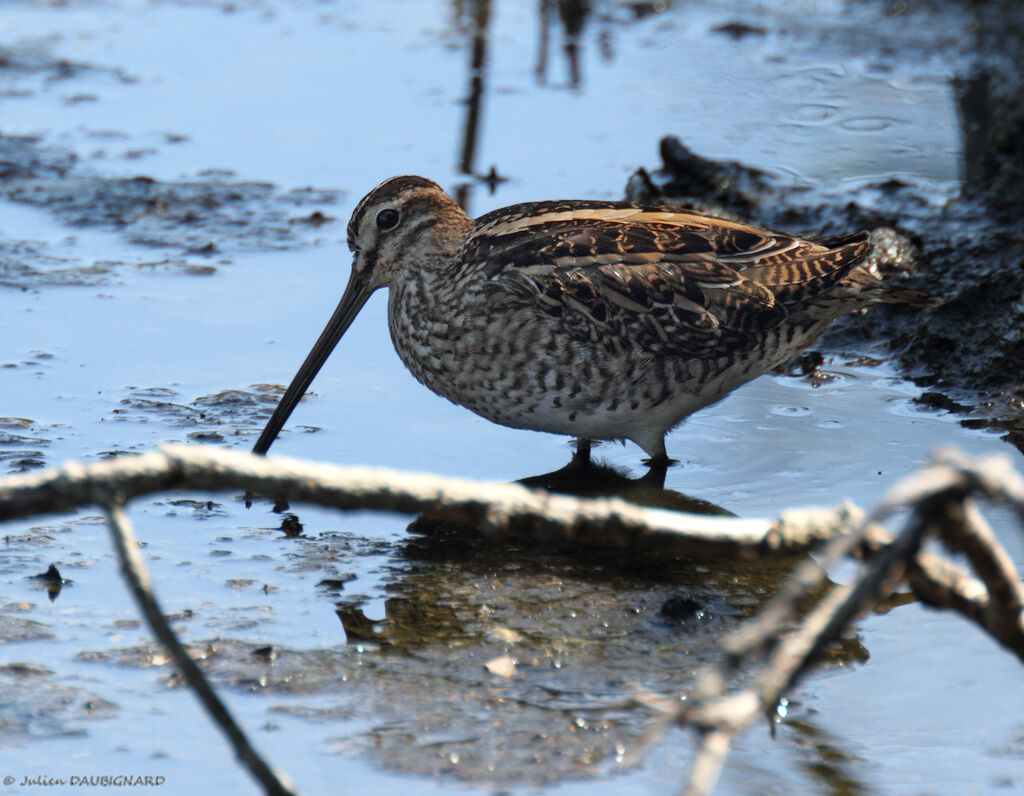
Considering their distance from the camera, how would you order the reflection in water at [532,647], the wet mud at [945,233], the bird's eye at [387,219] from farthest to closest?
the wet mud at [945,233], the bird's eye at [387,219], the reflection in water at [532,647]

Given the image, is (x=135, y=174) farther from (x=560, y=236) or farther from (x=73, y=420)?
(x=560, y=236)

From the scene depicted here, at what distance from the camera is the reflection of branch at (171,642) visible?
2340 mm

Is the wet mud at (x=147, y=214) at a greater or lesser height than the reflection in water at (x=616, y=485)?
greater

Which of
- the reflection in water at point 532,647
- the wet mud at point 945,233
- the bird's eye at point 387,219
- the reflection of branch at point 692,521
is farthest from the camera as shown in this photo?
the wet mud at point 945,233

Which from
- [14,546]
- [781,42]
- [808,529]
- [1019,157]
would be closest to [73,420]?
[14,546]

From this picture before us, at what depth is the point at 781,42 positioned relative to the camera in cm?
1158

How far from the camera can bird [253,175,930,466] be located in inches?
203

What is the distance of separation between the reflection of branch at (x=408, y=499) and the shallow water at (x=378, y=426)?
1107mm

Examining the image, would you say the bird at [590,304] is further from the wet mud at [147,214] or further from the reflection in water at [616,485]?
the wet mud at [147,214]

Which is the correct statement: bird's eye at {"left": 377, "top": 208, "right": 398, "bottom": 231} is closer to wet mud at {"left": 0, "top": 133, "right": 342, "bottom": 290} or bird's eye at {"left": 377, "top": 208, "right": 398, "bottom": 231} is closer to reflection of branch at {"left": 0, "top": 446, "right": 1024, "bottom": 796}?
wet mud at {"left": 0, "top": 133, "right": 342, "bottom": 290}

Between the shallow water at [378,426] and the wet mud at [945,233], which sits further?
the wet mud at [945,233]

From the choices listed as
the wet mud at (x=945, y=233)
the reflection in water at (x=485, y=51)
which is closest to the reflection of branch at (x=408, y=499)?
the wet mud at (x=945, y=233)

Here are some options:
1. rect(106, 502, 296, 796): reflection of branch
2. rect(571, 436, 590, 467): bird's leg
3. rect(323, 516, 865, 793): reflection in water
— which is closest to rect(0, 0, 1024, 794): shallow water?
rect(323, 516, 865, 793): reflection in water

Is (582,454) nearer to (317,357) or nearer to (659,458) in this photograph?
(659,458)
